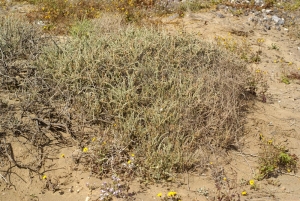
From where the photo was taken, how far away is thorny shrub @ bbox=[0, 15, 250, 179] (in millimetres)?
3742

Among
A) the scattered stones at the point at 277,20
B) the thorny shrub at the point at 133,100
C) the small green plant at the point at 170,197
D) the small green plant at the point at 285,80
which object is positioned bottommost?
the small green plant at the point at 170,197

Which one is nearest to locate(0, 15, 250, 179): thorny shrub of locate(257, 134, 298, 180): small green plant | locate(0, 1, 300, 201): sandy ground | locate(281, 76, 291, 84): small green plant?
locate(0, 1, 300, 201): sandy ground

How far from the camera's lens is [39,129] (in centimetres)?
391

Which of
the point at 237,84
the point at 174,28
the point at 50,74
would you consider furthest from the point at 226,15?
the point at 50,74

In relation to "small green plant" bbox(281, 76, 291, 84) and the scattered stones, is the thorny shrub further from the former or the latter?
the scattered stones

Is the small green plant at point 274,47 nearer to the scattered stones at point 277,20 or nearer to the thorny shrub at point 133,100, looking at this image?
the scattered stones at point 277,20

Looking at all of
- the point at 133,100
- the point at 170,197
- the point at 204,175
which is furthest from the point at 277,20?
the point at 170,197

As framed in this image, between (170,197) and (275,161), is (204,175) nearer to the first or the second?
(170,197)

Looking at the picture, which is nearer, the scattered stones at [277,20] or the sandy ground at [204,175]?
the sandy ground at [204,175]

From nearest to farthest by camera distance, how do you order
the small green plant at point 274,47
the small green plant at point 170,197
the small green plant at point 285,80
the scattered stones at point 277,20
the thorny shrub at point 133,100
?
the small green plant at point 170,197 < the thorny shrub at point 133,100 < the small green plant at point 285,80 < the small green plant at point 274,47 < the scattered stones at point 277,20

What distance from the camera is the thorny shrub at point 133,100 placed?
3742 millimetres

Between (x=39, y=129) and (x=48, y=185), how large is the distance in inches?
31.1

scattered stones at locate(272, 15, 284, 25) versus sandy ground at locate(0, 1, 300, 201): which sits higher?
scattered stones at locate(272, 15, 284, 25)

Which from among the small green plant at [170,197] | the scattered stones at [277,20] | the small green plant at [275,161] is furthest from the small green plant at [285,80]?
the small green plant at [170,197]
